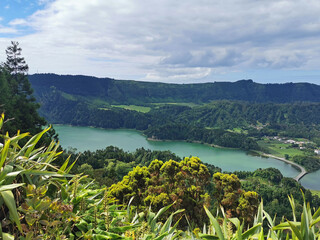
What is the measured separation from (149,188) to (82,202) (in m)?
7.50

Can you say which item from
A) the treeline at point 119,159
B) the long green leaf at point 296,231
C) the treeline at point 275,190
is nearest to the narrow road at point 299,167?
the treeline at point 275,190

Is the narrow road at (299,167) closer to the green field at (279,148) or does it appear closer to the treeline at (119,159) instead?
the green field at (279,148)

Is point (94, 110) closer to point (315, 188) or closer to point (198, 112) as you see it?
point (198, 112)

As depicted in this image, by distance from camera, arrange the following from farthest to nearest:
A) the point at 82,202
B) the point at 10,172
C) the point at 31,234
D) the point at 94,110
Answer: the point at 94,110 < the point at 82,202 < the point at 10,172 < the point at 31,234

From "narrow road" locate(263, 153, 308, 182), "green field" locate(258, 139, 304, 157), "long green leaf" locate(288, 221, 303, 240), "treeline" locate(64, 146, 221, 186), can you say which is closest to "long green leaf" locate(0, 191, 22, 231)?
"long green leaf" locate(288, 221, 303, 240)

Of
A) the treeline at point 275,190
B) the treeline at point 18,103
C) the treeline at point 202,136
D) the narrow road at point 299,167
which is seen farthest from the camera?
the treeline at point 202,136

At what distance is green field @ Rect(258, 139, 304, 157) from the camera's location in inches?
4473

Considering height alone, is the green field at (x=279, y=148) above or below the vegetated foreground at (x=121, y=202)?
below

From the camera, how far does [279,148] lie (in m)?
124

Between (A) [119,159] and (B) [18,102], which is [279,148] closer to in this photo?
(A) [119,159]

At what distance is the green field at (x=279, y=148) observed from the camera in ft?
373

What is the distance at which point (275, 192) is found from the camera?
59625mm

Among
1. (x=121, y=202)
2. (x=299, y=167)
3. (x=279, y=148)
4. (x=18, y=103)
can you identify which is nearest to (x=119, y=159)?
(x=18, y=103)

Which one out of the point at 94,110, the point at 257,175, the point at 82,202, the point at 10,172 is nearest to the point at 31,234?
the point at 10,172
